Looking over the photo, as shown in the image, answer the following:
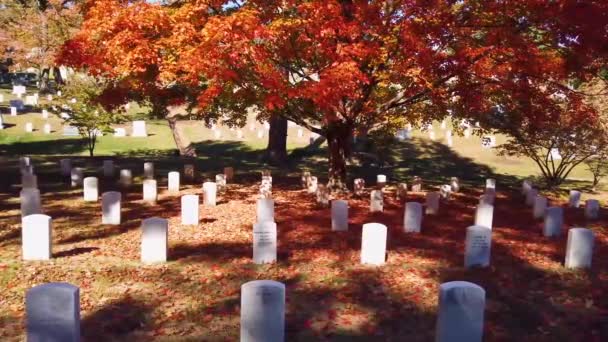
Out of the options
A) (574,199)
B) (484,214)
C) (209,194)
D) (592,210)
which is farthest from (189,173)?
(592,210)

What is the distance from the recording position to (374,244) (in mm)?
9188

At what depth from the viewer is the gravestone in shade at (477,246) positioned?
895cm

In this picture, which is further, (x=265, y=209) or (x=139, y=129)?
(x=139, y=129)

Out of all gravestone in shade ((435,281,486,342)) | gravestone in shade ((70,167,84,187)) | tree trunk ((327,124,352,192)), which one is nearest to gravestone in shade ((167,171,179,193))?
gravestone in shade ((70,167,84,187))

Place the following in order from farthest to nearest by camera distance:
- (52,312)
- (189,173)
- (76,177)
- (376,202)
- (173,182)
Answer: (189,173), (76,177), (173,182), (376,202), (52,312)

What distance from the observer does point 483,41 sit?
1351 centimetres

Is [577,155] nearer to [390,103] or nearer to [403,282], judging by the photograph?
[390,103]

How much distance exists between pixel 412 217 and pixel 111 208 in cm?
661

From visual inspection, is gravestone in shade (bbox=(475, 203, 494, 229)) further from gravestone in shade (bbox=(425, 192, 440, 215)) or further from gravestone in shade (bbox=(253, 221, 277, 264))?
gravestone in shade (bbox=(253, 221, 277, 264))

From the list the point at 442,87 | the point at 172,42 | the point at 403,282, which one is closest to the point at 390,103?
the point at 442,87

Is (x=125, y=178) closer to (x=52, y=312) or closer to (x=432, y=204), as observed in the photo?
(x=432, y=204)

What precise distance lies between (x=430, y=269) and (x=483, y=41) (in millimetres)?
7106

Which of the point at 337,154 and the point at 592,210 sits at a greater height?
the point at 337,154

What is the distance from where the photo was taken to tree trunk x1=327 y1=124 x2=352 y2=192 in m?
15.1
